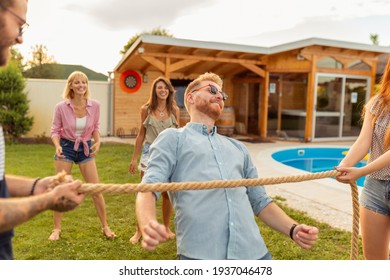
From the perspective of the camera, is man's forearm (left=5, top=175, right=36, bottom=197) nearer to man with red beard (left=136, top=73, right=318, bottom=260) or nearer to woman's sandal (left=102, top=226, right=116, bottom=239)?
man with red beard (left=136, top=73, right=318, bottom=260)

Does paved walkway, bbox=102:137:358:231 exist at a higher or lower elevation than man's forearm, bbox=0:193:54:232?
lower

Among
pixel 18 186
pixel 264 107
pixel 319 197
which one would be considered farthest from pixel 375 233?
pixel 264 107

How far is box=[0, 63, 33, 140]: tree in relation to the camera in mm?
9352

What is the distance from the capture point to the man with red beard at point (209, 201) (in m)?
1.50

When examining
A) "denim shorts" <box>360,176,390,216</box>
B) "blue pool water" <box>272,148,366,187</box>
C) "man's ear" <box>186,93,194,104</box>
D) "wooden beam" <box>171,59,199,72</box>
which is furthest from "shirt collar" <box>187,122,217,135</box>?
"wooden beam" <box>171,59,199,72</box>

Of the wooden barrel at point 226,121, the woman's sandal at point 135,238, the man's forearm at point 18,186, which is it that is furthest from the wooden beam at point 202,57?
the man's forearm at point 18,186

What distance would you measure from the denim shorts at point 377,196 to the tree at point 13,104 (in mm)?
9074

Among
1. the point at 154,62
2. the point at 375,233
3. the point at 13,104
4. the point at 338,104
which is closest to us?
the point at 375,233

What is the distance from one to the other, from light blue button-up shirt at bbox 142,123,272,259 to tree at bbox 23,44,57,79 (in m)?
19.5

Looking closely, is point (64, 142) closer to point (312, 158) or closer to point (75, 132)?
point (75, 132)

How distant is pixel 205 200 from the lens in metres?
1.53

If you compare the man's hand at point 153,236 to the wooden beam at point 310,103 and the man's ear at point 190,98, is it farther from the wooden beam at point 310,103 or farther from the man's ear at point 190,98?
the wooden beam at point 310,103

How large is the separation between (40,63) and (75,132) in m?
17.9

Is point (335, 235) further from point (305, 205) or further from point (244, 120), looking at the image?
point (244, 120)
